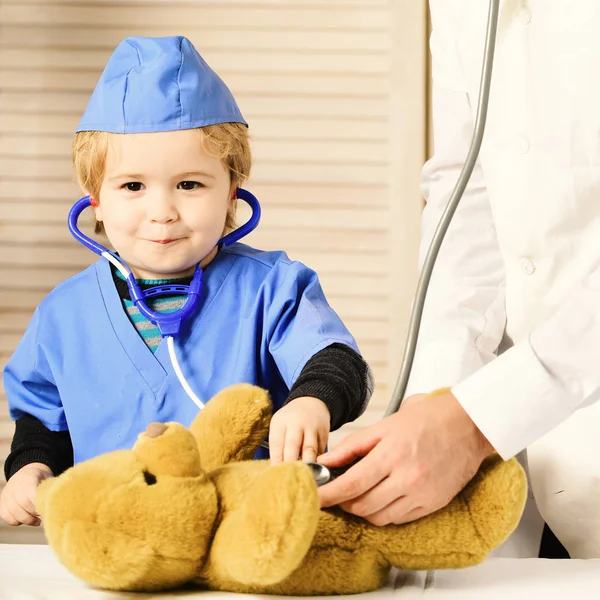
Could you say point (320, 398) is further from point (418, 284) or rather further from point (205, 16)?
point (205, 16)

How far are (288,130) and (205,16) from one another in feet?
1.19

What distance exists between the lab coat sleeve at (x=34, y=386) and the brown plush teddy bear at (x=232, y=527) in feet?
1.51

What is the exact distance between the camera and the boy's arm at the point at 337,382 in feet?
3.22

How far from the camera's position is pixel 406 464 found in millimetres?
747

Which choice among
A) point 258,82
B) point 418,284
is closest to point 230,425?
point 418,284

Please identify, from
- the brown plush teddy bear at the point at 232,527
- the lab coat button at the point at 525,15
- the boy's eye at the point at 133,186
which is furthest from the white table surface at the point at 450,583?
the lab coat button at the point at 525,15

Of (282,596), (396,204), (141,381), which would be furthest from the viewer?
(396,204)

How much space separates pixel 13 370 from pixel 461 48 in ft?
2.46

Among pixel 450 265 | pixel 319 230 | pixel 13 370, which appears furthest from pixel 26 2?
pixel 450 265

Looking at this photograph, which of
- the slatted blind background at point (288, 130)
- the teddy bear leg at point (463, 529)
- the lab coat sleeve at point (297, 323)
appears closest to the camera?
the teddy bear leg at point (463, 529)

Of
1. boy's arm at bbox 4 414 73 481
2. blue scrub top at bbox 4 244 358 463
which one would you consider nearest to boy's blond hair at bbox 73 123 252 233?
blue scrub top at bbox 4 244 358 463

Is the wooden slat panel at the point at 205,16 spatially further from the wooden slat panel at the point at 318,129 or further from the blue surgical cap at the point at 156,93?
the blue surgical cap at the point at 156,93

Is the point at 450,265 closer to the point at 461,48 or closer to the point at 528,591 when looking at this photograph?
the point at 461,48

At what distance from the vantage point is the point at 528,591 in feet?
2.47
